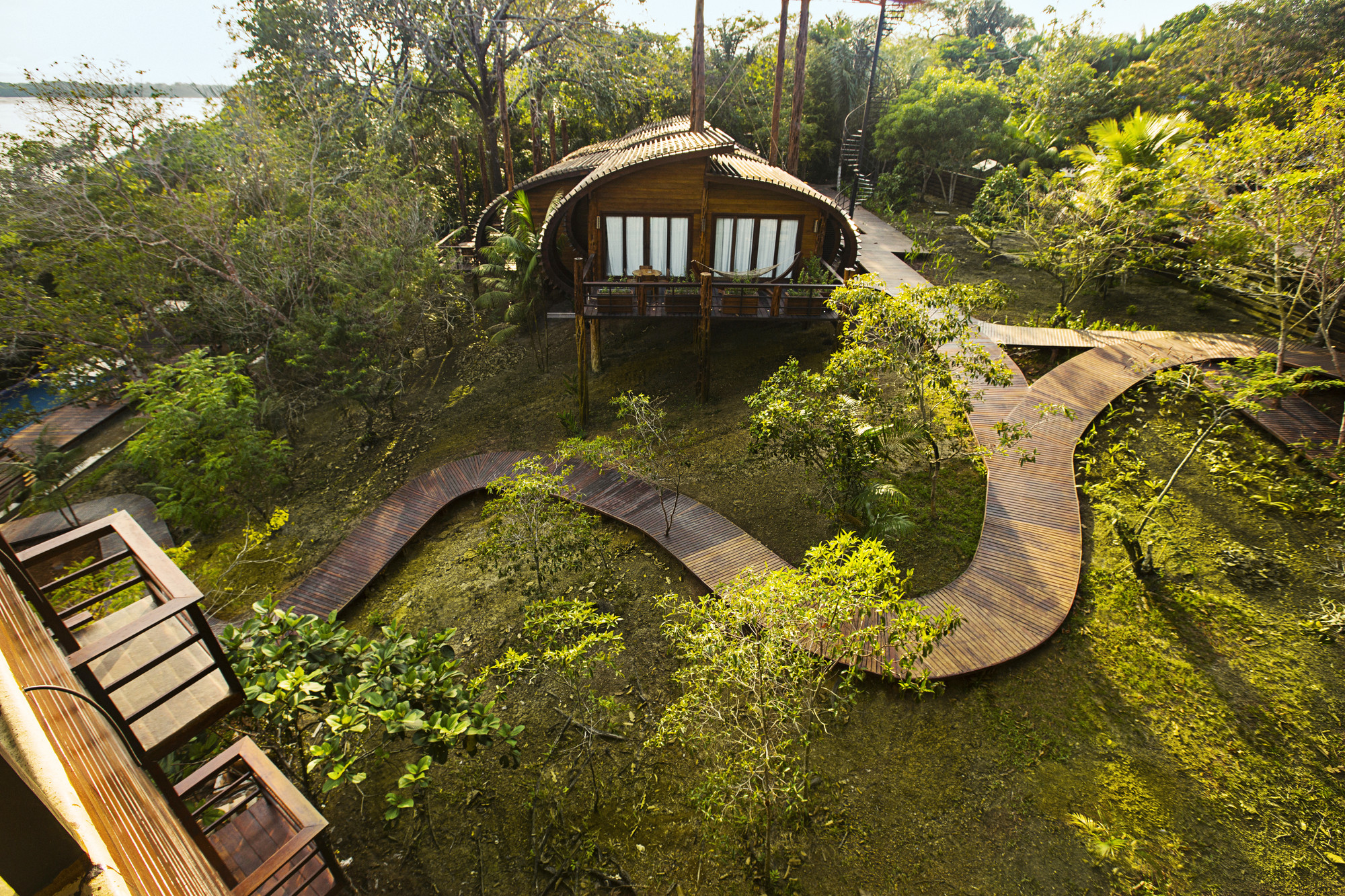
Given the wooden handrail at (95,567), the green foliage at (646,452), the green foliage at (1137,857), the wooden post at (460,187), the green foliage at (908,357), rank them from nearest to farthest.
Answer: the wooden handrail at (95,567) → the green foliage at (1137,857) → the green foliage at (908,357) → the green foliage at (646,452) → the wooden post at (460,187)

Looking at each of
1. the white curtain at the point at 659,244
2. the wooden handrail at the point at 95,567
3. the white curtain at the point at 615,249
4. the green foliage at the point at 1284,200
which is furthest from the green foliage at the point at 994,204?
the wooden handrail at the point at 95,567

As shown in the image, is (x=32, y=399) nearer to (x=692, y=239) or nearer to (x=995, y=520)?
(x=692, y=239)

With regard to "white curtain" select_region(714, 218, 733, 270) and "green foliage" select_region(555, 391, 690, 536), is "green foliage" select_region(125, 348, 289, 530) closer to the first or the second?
"green foliage" select_region(555, 391, 690, 536)

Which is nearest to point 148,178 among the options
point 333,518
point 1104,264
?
point 333,518

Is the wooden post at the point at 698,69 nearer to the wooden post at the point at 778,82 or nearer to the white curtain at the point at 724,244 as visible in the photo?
the white curtain at the point at 724,244

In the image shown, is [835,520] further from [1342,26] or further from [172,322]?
[1342,26]

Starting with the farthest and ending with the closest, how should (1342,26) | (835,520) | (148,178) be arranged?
Answer: (1342,26), (148,178), (835,520)

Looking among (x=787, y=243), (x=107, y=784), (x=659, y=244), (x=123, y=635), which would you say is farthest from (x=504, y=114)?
(x=107, y=784)
